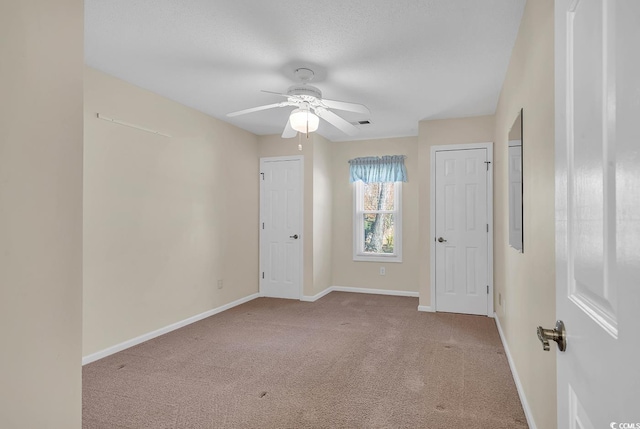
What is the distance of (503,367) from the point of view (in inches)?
120

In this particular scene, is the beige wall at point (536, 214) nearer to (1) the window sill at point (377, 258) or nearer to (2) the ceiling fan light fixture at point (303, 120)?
(2) the ceiling fan light fixture at point (303, 120)

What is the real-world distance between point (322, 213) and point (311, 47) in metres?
3.34

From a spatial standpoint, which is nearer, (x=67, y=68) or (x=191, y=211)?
(x=67, y=68)

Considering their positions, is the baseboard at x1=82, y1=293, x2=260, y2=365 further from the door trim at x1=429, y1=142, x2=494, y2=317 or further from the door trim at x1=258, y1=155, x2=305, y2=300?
the door trim at x1=429, y1=142, x2=494, y2=317

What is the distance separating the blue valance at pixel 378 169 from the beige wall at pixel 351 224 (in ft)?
0.40

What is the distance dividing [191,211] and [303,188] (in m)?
1.77

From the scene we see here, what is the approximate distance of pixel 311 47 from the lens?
2.79 m

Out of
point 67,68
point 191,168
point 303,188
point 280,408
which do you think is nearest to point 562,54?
point 67,68

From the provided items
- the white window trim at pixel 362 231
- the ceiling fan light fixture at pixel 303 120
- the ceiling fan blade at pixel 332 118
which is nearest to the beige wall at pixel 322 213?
the white window trim at pixel 362 231

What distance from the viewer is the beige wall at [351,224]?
5.87 m

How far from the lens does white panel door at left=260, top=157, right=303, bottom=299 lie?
5.62 m

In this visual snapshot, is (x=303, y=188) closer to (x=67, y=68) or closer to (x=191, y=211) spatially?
(x=191, y=211)

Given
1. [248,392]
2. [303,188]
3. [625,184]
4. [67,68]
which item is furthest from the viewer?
[303,188]

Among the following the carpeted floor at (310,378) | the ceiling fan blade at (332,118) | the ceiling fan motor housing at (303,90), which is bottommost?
the carpeted floor at (310,378)
